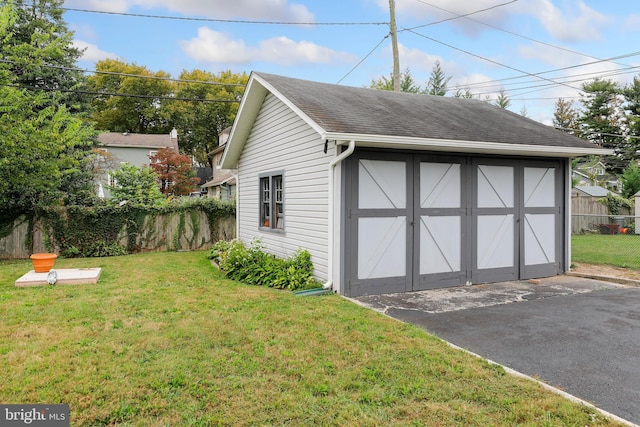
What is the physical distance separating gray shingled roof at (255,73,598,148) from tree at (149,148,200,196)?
63.3 ft

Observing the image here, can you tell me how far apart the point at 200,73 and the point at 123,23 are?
27.7m

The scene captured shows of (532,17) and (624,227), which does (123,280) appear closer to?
(532,17)

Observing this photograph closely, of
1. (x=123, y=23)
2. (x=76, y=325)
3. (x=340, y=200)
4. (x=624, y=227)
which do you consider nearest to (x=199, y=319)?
(x=76, y=325)

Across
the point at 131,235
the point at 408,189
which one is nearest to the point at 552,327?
the point at 408,189

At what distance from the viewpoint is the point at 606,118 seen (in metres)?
30.9

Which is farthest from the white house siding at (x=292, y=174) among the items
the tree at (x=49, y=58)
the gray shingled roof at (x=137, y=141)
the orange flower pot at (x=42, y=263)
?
the gray shingled roof at (x=137, y=141)

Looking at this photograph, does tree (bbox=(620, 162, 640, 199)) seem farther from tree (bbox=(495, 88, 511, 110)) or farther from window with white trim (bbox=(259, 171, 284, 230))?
window with white trim (bbox=(259, 171, 284, 230))

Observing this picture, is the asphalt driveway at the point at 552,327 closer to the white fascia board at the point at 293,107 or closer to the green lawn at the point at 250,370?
the green lawn at the point at 250,370

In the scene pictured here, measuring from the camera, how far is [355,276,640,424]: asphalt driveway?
3.36m

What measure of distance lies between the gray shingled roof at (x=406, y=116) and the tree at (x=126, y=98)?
32673 mm

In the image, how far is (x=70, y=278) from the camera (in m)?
7.29

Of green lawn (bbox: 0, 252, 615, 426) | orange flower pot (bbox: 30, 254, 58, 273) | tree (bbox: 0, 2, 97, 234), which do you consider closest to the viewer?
green lawn (bbox: 0, 252, 615, 426)

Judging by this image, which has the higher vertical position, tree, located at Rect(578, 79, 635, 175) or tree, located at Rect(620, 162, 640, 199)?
tree, located at Rect(578, 79, 635, 175)

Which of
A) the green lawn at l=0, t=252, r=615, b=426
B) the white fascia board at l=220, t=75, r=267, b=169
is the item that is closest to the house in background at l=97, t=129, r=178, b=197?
the white fascia board at l=220, t=75, r=267, b=169
